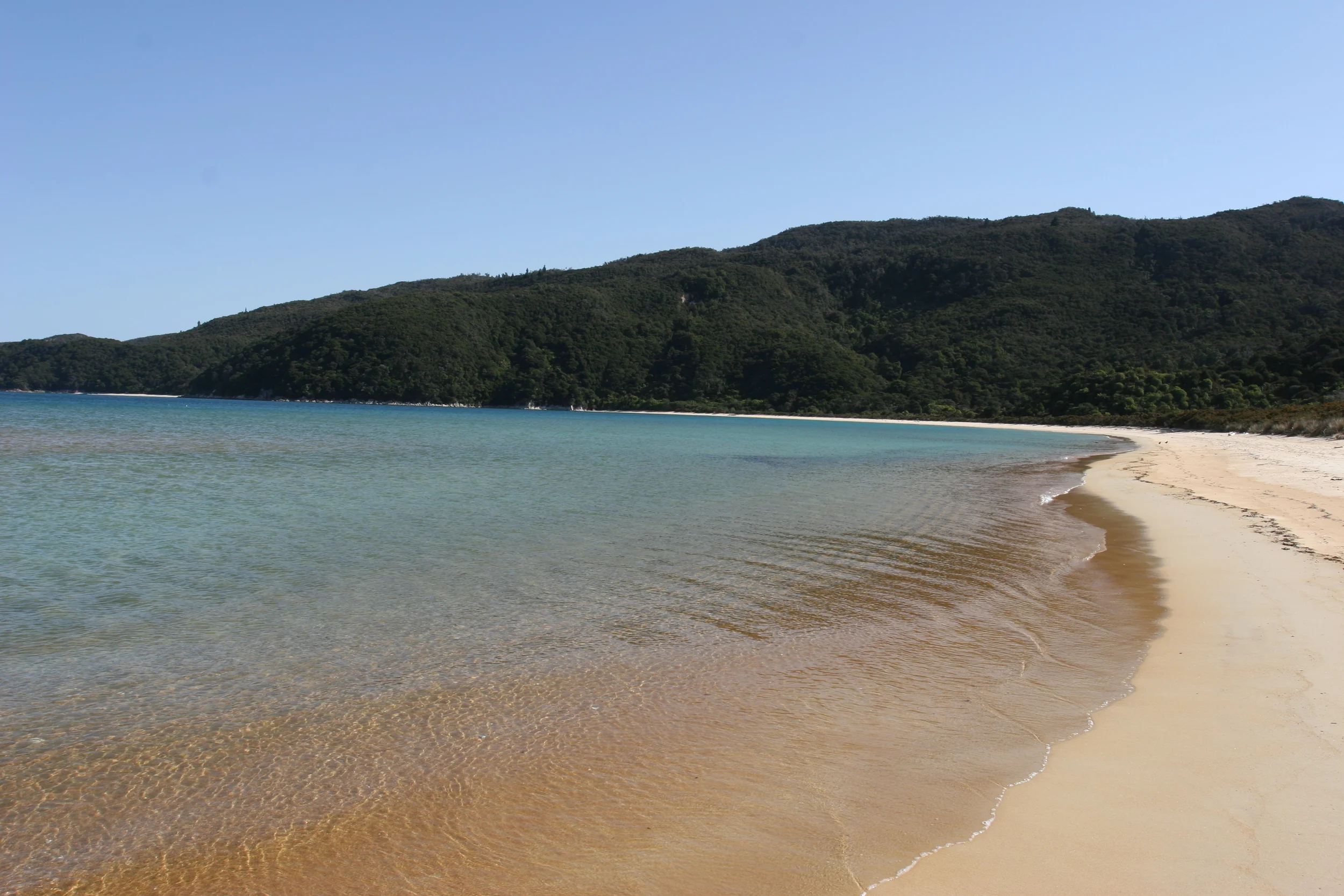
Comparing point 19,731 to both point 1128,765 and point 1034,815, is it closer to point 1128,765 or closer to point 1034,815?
point 1034,815

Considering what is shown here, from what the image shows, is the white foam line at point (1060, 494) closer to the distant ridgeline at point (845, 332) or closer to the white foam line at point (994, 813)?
the white foam line at point (994, 813)

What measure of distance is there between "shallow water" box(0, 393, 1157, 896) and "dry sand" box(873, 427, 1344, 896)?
232mm

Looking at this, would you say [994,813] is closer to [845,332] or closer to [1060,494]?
[1060,494]

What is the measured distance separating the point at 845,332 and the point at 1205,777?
11667cm

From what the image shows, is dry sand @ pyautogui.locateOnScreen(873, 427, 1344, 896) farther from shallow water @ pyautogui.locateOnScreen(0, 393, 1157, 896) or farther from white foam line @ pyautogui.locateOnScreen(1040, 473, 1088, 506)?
white foam line @ pyautogui.locateOnScreen(1040, 473, 1088, 506)

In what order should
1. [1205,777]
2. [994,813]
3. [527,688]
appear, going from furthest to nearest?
1. [527,688]
2. [1205,777]
3. [994,813]

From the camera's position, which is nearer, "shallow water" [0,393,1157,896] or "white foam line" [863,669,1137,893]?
"white foam line" [863,669,1137,893]

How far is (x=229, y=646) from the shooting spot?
6363mm

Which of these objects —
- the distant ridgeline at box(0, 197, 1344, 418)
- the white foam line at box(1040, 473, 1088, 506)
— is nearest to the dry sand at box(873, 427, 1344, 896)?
the white foam line at box(1040, 473, 1088, 506)

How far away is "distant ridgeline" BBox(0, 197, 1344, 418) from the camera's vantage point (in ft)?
281

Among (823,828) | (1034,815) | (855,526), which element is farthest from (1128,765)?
(855,526)

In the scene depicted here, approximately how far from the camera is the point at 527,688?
18.6ft

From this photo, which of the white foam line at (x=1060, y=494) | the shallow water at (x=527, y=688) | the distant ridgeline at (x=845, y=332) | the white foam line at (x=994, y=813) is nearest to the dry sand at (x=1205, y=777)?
the white foam line at (x=994, y=813)

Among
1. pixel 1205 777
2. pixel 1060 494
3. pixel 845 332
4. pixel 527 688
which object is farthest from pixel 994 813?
pixel 845 332
